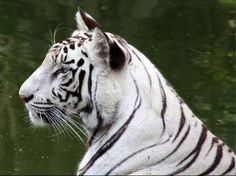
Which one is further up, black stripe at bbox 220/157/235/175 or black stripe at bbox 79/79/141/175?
black stripe at bbox 79/79/141/175

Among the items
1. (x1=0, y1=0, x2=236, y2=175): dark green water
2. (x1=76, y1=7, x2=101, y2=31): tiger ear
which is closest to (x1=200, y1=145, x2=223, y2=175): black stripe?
(x1=76, y1=7, x2=101, y2=31): tiger ear

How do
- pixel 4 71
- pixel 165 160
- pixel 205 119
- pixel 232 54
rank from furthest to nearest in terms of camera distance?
pixel 232 54 → pixel 4 71 → pixel 205 119 → pixel 165 160

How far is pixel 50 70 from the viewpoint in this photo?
356cm

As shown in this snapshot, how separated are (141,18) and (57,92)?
7232 mm

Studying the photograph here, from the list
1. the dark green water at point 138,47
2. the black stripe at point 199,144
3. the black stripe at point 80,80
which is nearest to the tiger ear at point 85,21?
the black stripe at point 80,80

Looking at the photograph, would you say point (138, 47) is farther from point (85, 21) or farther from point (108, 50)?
point (108, 50)

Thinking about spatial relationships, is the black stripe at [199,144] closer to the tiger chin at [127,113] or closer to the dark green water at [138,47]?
the tiger chin at [127,113]

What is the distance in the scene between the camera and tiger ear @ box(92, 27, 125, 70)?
3.38 m

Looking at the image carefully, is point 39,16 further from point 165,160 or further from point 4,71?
point 165,160

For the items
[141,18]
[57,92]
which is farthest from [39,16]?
[57,92]

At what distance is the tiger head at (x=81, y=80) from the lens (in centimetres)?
342

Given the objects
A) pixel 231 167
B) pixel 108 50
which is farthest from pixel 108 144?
pixel 231 167

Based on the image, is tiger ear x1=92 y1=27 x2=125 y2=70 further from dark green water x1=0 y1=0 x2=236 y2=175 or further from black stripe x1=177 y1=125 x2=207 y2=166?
dark green water x1=0 y1=0 x2=236 y2=175

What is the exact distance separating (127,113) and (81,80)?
25 cm
